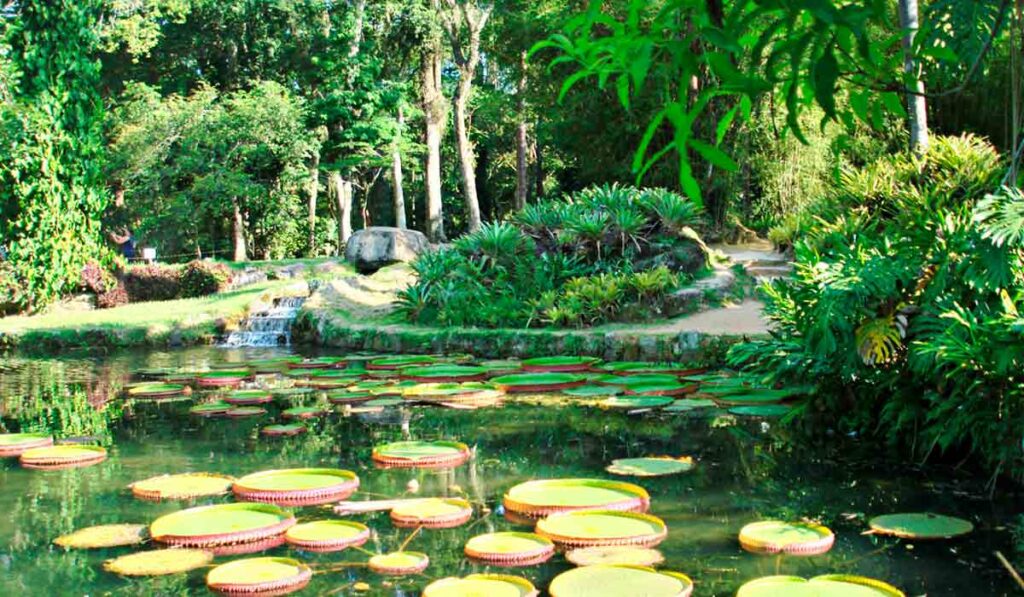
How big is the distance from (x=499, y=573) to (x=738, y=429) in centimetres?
339

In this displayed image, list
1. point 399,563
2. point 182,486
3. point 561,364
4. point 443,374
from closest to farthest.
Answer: point 399,563
point 182,486
point 443,374
point 561,364

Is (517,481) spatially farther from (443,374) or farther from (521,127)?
(521,127)

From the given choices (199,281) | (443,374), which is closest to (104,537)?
(443,374)

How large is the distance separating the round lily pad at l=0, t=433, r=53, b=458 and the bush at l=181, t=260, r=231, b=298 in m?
12.5

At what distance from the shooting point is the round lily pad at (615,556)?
380cm

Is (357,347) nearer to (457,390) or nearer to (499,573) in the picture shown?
(457,390)

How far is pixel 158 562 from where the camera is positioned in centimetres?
395

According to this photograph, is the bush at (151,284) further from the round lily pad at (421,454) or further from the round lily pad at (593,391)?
the round lily pad at (421,454)

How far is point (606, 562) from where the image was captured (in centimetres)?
380

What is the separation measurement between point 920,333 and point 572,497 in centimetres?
243

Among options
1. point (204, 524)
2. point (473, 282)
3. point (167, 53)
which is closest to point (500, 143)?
point (167, 53)

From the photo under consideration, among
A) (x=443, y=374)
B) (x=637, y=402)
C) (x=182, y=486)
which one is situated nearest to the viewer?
(x=182, y=486)

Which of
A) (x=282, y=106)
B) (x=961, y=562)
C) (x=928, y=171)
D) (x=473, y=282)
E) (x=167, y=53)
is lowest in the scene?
(x=961, y=562)

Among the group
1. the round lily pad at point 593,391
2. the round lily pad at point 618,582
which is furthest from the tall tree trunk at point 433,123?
the round lily pad at point 618,582
